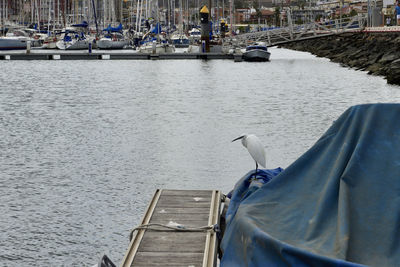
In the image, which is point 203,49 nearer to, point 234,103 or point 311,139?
point 234,103

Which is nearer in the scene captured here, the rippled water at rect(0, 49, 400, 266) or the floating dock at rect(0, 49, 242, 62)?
the rippled water at rect(0, 49, 400, 266)

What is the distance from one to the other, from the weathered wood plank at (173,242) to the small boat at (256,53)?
6219 centimetres

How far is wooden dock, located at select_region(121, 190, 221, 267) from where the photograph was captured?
8445mm

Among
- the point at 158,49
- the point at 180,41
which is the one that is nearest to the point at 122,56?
the point at 158,49

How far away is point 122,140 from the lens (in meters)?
24.5

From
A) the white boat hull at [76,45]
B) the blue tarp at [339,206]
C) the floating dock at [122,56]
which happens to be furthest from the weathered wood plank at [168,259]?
the white boat hull at [76,45]

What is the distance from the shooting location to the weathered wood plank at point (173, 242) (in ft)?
28.9

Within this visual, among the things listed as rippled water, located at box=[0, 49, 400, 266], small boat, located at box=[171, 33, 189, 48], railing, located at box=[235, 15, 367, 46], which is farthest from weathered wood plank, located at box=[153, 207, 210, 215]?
small boat, located at box=[171, 33, 189, 48]

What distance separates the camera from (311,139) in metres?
23.8

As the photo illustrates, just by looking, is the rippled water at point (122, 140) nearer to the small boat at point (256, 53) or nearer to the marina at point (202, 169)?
the marina at point (202, 169)

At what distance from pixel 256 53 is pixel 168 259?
63.4 m

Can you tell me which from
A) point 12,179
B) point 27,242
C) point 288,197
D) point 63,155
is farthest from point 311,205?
point 63,155

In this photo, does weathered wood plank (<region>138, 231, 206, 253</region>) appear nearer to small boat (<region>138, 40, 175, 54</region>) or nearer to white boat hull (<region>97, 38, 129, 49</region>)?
small boat (<region>138, 40, 175, 54</region>)

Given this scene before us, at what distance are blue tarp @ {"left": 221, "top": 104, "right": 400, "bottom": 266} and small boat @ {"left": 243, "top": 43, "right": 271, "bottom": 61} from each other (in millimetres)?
63287
